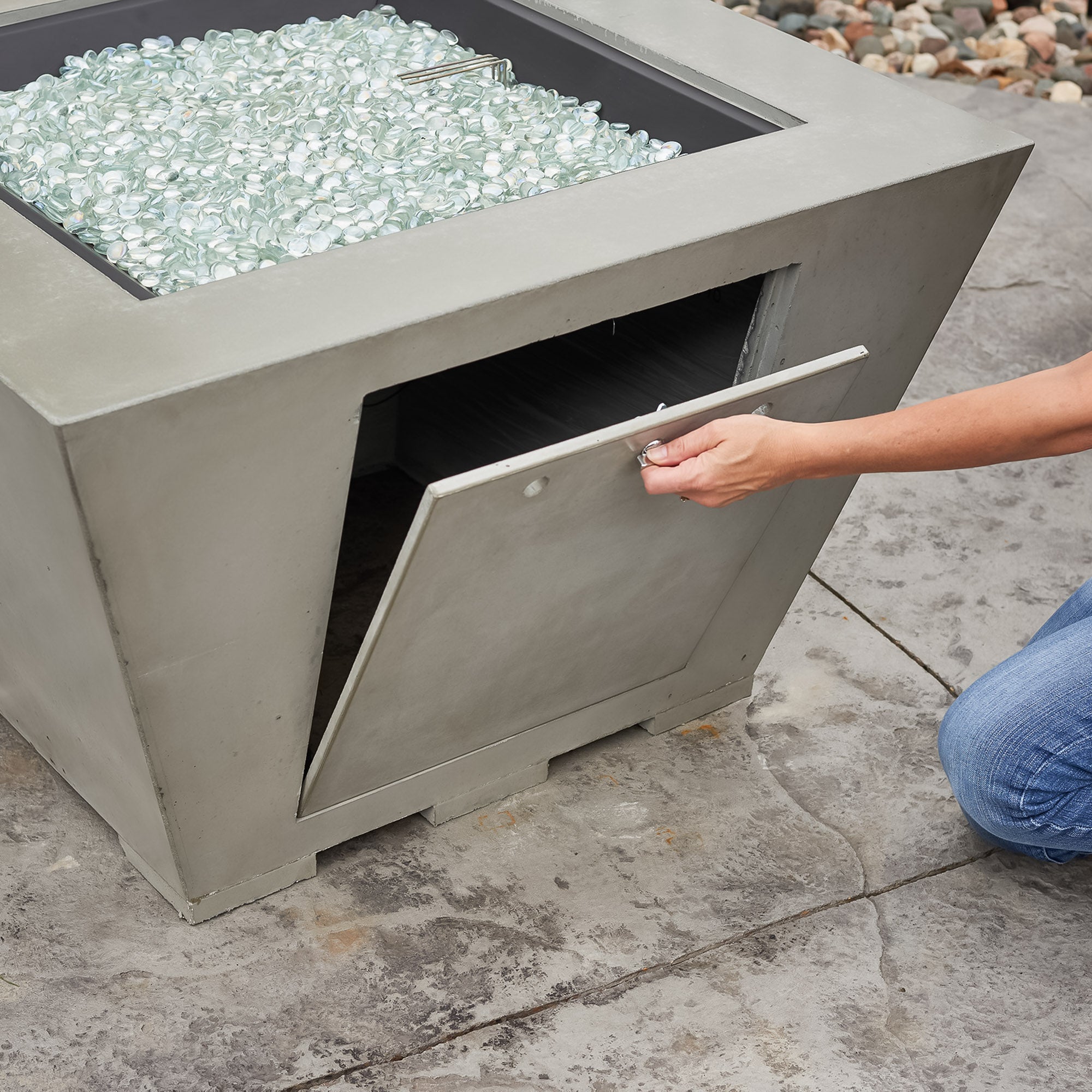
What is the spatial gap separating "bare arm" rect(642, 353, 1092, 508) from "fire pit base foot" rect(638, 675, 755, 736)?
1.92ft

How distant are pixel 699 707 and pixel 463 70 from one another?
0.87 metres

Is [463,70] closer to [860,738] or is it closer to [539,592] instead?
[539,592]

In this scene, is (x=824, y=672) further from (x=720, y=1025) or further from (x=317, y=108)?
(x=317, y=108)

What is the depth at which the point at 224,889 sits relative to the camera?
4.84 feet

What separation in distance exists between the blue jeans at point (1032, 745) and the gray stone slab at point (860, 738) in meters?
0.15

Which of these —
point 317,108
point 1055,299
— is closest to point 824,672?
point 317,108

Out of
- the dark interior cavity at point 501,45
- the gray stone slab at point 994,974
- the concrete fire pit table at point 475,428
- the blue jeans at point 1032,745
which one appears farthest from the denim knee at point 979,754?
the dark interior cavity at point 501,45

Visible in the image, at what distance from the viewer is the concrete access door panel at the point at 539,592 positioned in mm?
1177

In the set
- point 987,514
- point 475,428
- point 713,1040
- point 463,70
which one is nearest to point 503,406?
point 475,428

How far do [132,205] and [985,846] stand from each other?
1.24 m

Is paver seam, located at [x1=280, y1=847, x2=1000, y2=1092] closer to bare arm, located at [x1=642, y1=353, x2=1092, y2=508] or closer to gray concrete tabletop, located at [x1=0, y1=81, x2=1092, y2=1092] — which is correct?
gray concrete tabletop, located at [x1=0, y1=81, x2=1092, y2=1092]

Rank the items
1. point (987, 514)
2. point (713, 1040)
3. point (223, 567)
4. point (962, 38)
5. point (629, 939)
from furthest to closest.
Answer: point (962, 38), point (987, 514), point (629, 939), point (713, 1040), point (223, 567)

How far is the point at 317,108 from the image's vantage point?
1.53 m

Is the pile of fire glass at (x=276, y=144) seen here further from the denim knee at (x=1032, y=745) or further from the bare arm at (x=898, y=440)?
the denim knee at (x=1032, y=745)
